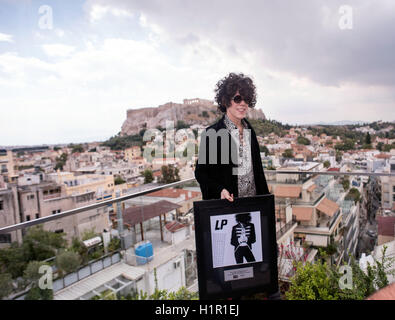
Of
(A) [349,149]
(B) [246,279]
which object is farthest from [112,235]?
(A) [349,149]

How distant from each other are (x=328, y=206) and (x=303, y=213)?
0.25 m

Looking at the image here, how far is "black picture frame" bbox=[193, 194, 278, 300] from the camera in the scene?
4.39ft

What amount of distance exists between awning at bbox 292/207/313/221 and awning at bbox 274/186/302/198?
140 millimetres

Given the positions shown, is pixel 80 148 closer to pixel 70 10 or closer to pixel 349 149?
pixel 70 10

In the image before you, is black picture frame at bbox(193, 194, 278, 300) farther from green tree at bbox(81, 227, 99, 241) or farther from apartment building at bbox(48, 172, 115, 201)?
apartment building at bbox(48, 172, 115, 201)

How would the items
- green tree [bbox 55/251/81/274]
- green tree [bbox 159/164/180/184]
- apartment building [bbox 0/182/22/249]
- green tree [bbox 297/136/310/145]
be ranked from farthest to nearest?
apartment building [bbox 0/182/22/249] < green tree [bbox 159/164/180/184] < green tree [bbox 297/136/310/145] < green tree [bbox 55/251/81/274]

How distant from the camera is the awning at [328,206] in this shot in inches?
104

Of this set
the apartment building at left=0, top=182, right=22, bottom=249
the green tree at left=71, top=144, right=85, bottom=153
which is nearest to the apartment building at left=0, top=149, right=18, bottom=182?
the apartment building at left=0, top=182, right=22, bottom=249

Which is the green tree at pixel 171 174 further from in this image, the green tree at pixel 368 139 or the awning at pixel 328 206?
the awning at pixel 328 206

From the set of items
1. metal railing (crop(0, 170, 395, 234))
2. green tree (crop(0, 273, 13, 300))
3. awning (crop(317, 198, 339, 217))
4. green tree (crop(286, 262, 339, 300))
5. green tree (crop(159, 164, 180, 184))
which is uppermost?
metal railing (crop(0, 170, 395, 234))

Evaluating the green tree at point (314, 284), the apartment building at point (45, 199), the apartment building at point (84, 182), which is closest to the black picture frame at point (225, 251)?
the green tree at point (314, 284)

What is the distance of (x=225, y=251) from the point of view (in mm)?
1351

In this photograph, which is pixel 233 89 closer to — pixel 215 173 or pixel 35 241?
pixel 215 173

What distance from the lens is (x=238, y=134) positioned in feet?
5.13
